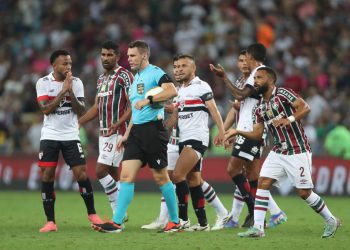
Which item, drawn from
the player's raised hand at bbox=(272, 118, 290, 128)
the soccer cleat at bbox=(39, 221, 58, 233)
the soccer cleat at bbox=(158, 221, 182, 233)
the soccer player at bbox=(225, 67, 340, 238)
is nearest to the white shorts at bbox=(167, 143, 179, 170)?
the soccer cleat at bbox=(158, 221, 182, 233)

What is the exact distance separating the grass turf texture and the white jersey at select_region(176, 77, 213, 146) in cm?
140

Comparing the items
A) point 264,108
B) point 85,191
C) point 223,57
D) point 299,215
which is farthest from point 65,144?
point 223,57

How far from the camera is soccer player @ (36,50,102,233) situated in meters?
13.1

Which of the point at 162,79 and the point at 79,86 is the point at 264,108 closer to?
the point at 162,79

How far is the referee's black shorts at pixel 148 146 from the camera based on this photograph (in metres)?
12.5

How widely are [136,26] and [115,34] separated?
2.04 ft

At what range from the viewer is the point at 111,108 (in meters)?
13.7

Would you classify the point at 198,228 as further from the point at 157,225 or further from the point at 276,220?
the point at 276,220

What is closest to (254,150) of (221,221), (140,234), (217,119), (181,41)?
(217,119)

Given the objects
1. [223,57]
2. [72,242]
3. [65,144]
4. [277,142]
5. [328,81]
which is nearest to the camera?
[72,242]

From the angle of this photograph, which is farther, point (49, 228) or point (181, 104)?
point (181, 104)

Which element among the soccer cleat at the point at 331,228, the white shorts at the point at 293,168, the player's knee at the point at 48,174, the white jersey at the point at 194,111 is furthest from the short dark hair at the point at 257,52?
Result: the player's knee at the point at 48,174

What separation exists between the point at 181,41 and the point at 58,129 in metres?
12.3

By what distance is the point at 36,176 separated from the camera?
848 inches
